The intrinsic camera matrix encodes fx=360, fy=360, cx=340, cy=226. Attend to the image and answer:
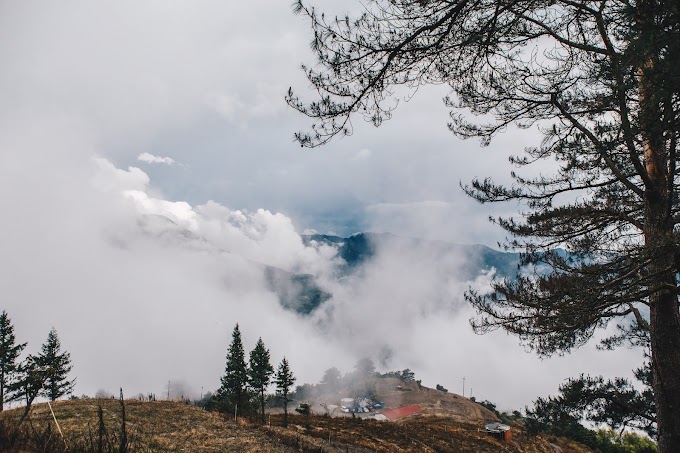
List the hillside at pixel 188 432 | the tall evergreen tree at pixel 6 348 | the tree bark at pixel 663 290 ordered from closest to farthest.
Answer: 1. the tree bark at pixel 663 290
2. the hillside at pixel 188 432
3. the tall evergreen tree at pixel 6 348

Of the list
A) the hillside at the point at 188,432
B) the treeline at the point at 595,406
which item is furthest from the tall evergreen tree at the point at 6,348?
the treeline at the point at 595,406

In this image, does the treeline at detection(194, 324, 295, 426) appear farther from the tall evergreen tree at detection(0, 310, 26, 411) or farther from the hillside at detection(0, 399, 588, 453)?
the tall evergreen tree at detection(0, 310, 26, 411)

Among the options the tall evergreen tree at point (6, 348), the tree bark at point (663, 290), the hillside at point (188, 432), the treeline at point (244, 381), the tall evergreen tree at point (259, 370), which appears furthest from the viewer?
the tall evergreen tree at point (259, 370)

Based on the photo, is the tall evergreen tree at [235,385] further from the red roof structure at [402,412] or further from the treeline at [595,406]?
the red roof structure at [402,412]

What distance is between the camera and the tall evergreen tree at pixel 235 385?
4144cm

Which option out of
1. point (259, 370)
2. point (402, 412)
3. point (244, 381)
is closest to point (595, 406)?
point (244, 381)

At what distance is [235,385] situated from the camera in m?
45.0

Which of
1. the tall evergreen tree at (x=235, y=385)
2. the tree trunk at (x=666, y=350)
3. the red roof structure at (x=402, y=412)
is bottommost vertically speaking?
the red roof structure at (x=402, y=412)

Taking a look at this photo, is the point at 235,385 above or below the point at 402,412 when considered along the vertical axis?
above

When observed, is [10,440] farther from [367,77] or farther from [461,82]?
[461,82]

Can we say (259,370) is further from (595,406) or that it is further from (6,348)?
(595,406)

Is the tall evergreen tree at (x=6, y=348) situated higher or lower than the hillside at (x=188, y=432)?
higher

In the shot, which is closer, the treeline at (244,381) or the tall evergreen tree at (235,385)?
the tall evergreen tree at (235,385)

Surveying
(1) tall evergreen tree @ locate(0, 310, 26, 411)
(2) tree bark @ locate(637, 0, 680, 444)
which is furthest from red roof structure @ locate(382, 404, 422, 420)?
(2) tree bark @ locate(637, 0, 680, 444)
